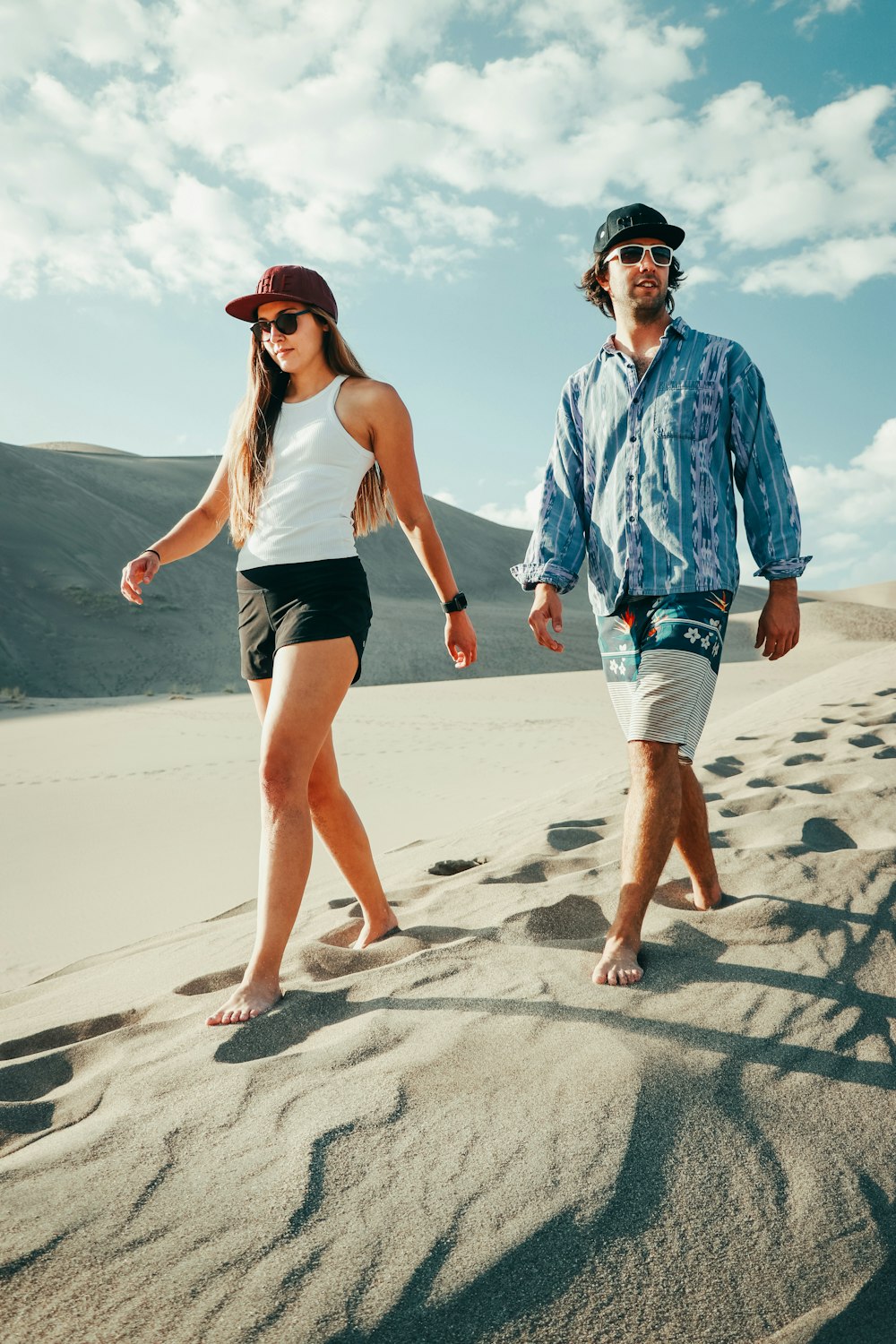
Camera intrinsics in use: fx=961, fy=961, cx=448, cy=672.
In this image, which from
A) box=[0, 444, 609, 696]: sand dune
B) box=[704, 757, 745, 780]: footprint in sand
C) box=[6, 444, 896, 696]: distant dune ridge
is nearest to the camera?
box=[704, 757, 745, 780]: footprint in sand

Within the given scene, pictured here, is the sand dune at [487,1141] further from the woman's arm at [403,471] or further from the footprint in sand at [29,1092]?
the woman's arm at [403,471]

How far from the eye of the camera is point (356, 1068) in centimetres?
214

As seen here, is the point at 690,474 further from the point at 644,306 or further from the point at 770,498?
the point at 644,306

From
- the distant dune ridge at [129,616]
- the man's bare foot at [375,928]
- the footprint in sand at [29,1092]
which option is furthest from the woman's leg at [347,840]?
the distant dune ridge at [129,616]

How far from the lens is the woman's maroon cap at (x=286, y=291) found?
2.98 meters

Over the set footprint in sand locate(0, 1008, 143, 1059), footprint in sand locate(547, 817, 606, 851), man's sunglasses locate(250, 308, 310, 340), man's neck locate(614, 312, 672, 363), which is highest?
man's sunglasses locate(250, 308, 310, 340)

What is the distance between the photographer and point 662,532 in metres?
2.93

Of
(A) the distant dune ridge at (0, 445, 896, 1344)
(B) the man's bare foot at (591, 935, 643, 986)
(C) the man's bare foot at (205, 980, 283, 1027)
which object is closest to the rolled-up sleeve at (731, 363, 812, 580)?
(A) the distant dune ridge at (0, 445, 896, 1344)

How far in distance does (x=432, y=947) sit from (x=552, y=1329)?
56.2 inches

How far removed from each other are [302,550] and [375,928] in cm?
128

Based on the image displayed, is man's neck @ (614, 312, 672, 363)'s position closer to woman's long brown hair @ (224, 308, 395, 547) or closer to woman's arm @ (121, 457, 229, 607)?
woman's long brown hair @ (224, 308, 395, 547)

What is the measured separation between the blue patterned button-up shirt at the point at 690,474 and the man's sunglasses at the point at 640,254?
0.20 meters

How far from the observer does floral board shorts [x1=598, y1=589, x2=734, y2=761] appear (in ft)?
9.18

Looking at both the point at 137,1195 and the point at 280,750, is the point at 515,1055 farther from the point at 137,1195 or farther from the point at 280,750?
the point at 280,750
